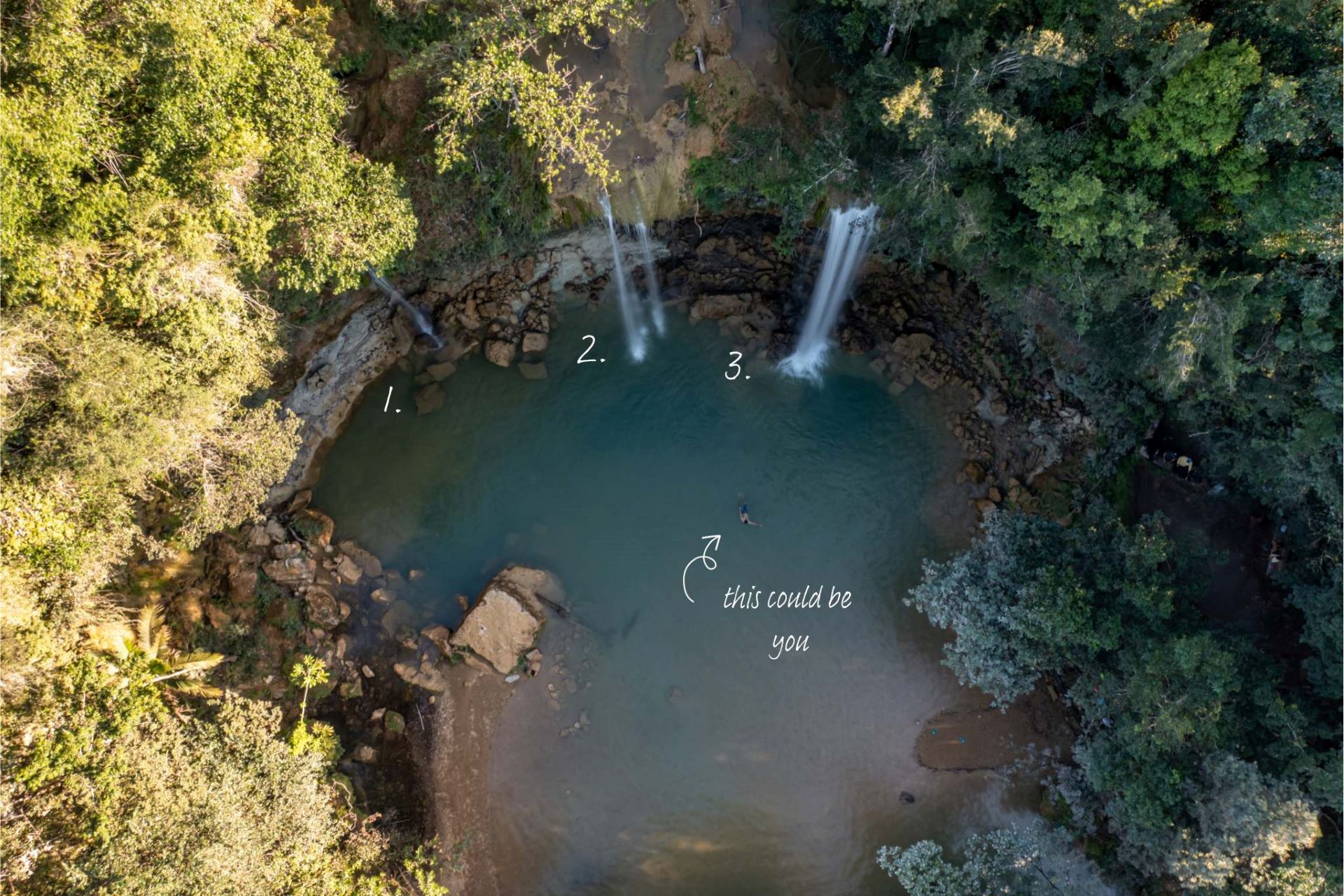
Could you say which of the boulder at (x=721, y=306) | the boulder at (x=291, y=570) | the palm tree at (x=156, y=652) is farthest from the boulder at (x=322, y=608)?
the boulder at (x=721, y=306)

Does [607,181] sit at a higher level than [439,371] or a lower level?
higher

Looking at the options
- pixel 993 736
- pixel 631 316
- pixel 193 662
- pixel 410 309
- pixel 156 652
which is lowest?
pixel 993 736

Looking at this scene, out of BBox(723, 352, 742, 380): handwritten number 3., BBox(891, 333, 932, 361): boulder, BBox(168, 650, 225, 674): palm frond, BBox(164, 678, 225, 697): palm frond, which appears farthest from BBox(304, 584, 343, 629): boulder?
BBox(891, 333, 932, 361): boulder

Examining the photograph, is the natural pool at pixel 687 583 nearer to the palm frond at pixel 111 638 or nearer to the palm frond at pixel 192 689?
the palm frond at pixel 192 689

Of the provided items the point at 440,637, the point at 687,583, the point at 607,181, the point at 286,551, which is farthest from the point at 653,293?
the point at 286,551

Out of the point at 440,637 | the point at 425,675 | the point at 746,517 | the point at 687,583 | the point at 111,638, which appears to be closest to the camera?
the point at 111,638

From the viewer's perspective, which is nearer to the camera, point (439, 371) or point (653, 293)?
point (439, 371)

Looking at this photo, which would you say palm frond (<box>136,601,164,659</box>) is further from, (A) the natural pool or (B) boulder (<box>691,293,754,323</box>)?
(B) boulder (<box>691,293,754,323</box>)

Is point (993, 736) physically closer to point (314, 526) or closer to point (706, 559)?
point (706, 559)

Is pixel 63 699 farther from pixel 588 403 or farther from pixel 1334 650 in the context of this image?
pixel 1334 650

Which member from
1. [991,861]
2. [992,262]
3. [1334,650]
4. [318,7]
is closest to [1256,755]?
[1334,650]
